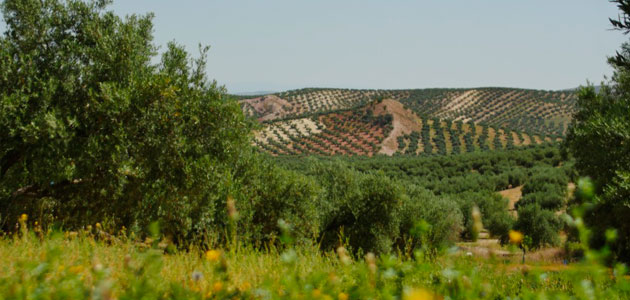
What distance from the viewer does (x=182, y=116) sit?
43.0 feet

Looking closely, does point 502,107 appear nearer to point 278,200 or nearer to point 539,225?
point 539,225

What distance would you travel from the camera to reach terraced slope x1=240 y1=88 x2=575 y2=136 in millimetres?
144000

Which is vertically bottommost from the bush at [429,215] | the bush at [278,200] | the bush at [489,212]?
the bush at [489,212]

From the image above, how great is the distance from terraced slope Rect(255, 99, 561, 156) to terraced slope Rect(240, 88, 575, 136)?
897cm

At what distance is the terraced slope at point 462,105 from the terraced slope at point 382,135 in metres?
8.97

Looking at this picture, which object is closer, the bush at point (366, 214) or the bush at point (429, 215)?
the bush at point (366, 214)

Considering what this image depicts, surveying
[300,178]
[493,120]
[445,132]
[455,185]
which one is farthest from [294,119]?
Answer: [300,178]

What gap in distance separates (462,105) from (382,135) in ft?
193

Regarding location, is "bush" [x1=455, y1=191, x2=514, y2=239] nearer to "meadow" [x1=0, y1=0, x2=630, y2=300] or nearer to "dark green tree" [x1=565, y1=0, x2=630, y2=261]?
"meadow" [x1=0, y1=0, x2=630, y2=300]

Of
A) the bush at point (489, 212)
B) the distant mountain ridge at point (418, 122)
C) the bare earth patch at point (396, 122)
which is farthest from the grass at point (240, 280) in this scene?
the bare earth patch at point (396, 122)

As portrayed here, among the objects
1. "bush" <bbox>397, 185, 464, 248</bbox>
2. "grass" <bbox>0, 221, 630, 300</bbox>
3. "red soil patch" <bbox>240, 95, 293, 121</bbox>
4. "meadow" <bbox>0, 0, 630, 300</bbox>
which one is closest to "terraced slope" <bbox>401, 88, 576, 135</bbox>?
"red soil patch" <bbox>240, 95, 293, 121</bbox>

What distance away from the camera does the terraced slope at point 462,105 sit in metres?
144

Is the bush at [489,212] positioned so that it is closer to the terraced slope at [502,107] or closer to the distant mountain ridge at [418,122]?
the distant mountain ridge at [418,122]

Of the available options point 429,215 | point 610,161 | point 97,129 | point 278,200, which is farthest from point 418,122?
point 97,129
